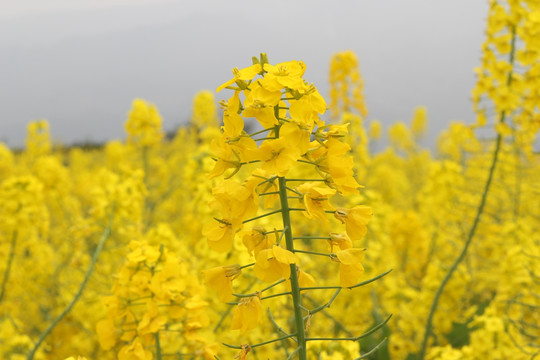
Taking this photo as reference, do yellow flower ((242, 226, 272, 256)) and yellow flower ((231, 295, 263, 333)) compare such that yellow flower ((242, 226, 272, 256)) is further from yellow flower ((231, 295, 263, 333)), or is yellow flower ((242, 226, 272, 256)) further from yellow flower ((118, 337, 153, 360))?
yellow flower ((118, 337, 153, 360))

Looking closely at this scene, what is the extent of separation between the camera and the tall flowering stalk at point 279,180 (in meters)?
1.19

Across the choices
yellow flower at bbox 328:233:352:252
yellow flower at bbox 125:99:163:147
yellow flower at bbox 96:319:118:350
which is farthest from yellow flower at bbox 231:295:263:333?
yellow flower at bbox 125:99:163:147

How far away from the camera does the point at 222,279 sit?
52.2 inches

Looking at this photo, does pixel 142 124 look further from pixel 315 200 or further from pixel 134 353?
pixel 315 200

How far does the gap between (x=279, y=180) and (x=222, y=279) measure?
33 cm

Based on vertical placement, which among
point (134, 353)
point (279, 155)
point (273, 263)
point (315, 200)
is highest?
point (279, 155)

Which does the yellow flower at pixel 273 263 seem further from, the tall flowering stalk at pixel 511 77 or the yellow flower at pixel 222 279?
the tall flowering stalk at pixel 511 77

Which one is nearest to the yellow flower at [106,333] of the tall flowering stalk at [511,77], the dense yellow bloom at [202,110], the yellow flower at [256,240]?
the yellow flower at [256,240]

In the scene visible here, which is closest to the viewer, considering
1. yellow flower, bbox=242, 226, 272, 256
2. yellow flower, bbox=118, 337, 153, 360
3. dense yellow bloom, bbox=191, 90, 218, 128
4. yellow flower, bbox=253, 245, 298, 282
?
yellow flower, bbox=253, 245, 298, 282

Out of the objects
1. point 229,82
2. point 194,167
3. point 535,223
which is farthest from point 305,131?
point 535,223

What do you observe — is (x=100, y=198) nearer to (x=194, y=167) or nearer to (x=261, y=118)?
(x=194, y=167)

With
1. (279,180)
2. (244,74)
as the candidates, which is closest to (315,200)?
(279,180)

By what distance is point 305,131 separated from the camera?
120 cm

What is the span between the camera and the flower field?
49.1 inches
